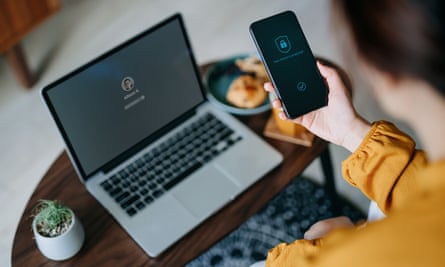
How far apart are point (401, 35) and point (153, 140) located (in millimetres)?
824

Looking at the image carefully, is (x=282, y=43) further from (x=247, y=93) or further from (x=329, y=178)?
(x=329, y=178)

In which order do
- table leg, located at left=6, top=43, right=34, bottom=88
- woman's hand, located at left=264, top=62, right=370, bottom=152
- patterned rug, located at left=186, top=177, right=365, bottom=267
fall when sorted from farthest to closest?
table leg, located at left=6, top=43, right=34, bottom=88
patterned rug, located at left=186, top=177, right=365, bottom=267
woman's hand, located at left=264, top=62, right=370, bottom=152

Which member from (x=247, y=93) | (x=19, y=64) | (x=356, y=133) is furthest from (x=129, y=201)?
(x=19, y=64)

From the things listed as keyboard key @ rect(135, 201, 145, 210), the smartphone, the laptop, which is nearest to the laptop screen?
the laptop

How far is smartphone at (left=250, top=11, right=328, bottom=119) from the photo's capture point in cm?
112

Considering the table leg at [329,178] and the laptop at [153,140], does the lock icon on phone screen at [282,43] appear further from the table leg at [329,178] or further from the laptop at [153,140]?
the table leg at [329,178]

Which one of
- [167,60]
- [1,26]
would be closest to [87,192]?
[167,60]

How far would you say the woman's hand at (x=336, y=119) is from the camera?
3.64ft

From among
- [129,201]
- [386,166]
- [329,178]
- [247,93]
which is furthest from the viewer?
[329,178]

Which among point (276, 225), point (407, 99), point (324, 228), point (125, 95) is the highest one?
point (407, 99)

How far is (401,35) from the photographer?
57 cm

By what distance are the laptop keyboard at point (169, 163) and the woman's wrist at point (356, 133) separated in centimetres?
28

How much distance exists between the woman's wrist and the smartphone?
7cm

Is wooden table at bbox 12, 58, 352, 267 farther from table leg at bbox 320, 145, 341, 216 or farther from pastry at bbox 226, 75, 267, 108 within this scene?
table leg at bbox 320, 145, 341, 216
